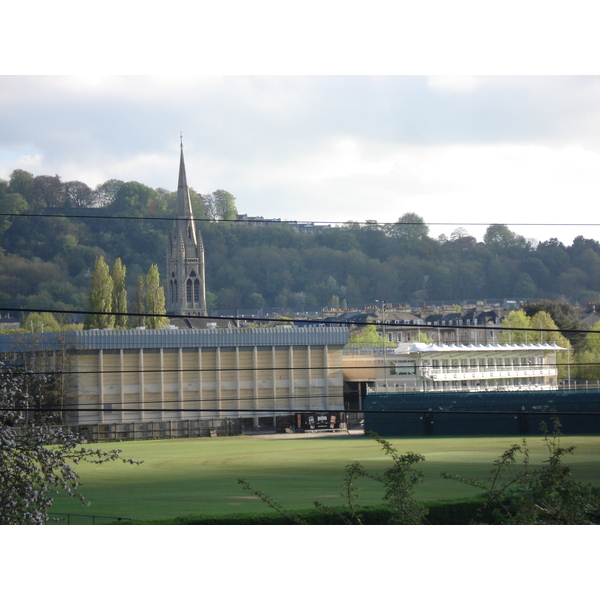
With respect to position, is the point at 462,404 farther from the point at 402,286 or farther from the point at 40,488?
the point at 40,488

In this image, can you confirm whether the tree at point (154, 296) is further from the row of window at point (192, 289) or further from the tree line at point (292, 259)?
the tree line at point (292, 259)

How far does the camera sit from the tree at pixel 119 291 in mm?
34000

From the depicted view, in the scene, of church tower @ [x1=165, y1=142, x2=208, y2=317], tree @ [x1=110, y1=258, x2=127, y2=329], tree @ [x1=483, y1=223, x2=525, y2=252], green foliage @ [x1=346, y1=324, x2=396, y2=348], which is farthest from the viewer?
green foliage @ [x1=346, y1=324, x2=396, y2=348]

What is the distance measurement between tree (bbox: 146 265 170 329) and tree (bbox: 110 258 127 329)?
1.23 m

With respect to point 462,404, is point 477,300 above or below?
above

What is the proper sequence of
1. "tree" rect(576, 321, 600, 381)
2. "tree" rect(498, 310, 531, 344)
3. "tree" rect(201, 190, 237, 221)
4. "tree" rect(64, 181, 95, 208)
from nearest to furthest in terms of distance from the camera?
"tree" rect(498, 310, 531, 344)
"tree" rect(64, 181, 95, 208)
"tree" rect(576, 321, 600, 381)
"tree" rect(201, 190, 237, 221)

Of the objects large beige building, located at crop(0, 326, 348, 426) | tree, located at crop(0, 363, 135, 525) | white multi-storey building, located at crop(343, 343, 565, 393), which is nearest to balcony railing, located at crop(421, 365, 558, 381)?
white multi-storey building, located at crop(343, 343, 565, 393)

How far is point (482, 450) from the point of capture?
106ft

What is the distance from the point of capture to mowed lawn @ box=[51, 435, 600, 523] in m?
23.1

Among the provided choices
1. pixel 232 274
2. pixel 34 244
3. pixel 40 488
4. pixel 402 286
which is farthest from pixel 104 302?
pixel 40 488

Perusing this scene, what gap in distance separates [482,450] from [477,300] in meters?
8.71

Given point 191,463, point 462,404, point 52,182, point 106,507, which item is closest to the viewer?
point 106,507

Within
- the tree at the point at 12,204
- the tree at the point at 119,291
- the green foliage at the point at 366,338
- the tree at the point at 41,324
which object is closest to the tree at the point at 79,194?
the tree at the point at 12,204

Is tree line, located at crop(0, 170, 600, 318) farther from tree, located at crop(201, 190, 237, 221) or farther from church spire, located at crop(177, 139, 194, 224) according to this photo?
tree, located at crop(201, 190, 237, 221)
